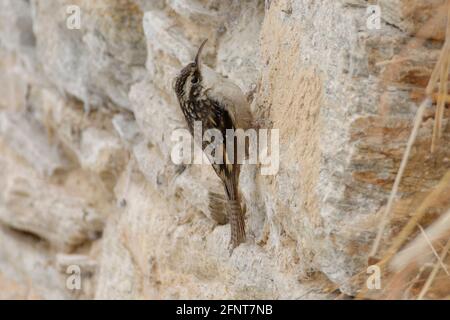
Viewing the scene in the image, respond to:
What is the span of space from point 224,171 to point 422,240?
1.39m

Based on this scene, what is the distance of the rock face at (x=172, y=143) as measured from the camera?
247cm

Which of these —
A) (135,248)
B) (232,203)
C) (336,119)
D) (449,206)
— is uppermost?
(336,119)

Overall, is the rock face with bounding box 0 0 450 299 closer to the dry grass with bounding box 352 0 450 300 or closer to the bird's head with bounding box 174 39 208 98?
the dry grass with bounding box 352 0 450 300

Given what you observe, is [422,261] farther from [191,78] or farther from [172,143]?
[172,143]

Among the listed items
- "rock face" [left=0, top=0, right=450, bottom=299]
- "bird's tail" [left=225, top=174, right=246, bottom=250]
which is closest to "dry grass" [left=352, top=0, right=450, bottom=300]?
"rock face" [left=0, top=0, right=450, bottom=299]

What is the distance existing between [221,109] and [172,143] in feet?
2.96

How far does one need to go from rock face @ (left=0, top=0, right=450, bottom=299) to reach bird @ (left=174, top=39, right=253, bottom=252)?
0.24 feet

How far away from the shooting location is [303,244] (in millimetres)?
2881

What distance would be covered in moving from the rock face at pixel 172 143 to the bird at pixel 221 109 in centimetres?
7

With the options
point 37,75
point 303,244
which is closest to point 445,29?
point 303,244

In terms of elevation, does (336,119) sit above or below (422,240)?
above

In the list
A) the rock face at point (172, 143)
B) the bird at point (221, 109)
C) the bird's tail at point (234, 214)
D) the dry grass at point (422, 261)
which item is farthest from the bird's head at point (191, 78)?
the dry grass at point (422, 261)

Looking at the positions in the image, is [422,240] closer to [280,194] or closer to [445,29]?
[445,29]

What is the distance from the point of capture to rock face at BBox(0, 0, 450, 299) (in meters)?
2.47
